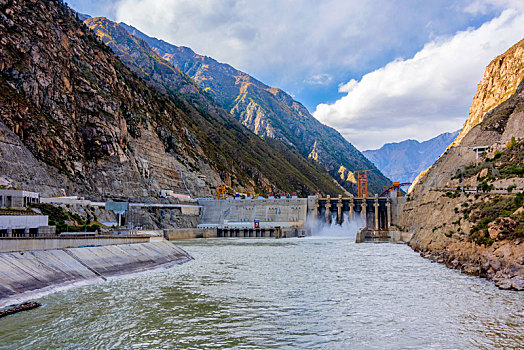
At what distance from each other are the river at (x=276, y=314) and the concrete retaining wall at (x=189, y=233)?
51202mm

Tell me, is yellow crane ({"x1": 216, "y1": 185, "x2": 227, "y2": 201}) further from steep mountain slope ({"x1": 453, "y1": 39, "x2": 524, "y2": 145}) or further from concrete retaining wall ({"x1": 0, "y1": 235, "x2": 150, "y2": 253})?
concrete retaining wall ({"x1": 0, "y1": 235, "x2": 150, "y2": 253})

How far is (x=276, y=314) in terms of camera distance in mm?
23438

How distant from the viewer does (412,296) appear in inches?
1118

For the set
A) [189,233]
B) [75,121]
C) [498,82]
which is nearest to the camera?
[75,121]

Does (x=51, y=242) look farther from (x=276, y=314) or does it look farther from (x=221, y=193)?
(x=221, y=193)

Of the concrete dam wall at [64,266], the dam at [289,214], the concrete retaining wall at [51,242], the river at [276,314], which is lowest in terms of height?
the river at [276,314]

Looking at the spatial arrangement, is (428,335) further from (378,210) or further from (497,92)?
(497,92)

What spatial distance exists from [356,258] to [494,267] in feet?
73.5

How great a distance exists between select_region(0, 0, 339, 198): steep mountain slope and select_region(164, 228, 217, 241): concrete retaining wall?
1195cm

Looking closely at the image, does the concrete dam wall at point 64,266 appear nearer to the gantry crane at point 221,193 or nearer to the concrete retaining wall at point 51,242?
the concrete retaining wall at point 51,242

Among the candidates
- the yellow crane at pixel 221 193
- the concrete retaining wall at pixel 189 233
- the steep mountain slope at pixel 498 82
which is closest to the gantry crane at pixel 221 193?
the yellow crane at pixel 221 193

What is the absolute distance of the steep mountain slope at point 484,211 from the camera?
31319 millimetres

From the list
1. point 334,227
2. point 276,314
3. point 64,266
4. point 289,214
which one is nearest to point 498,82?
point 334,227

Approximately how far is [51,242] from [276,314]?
18984 millimetres
